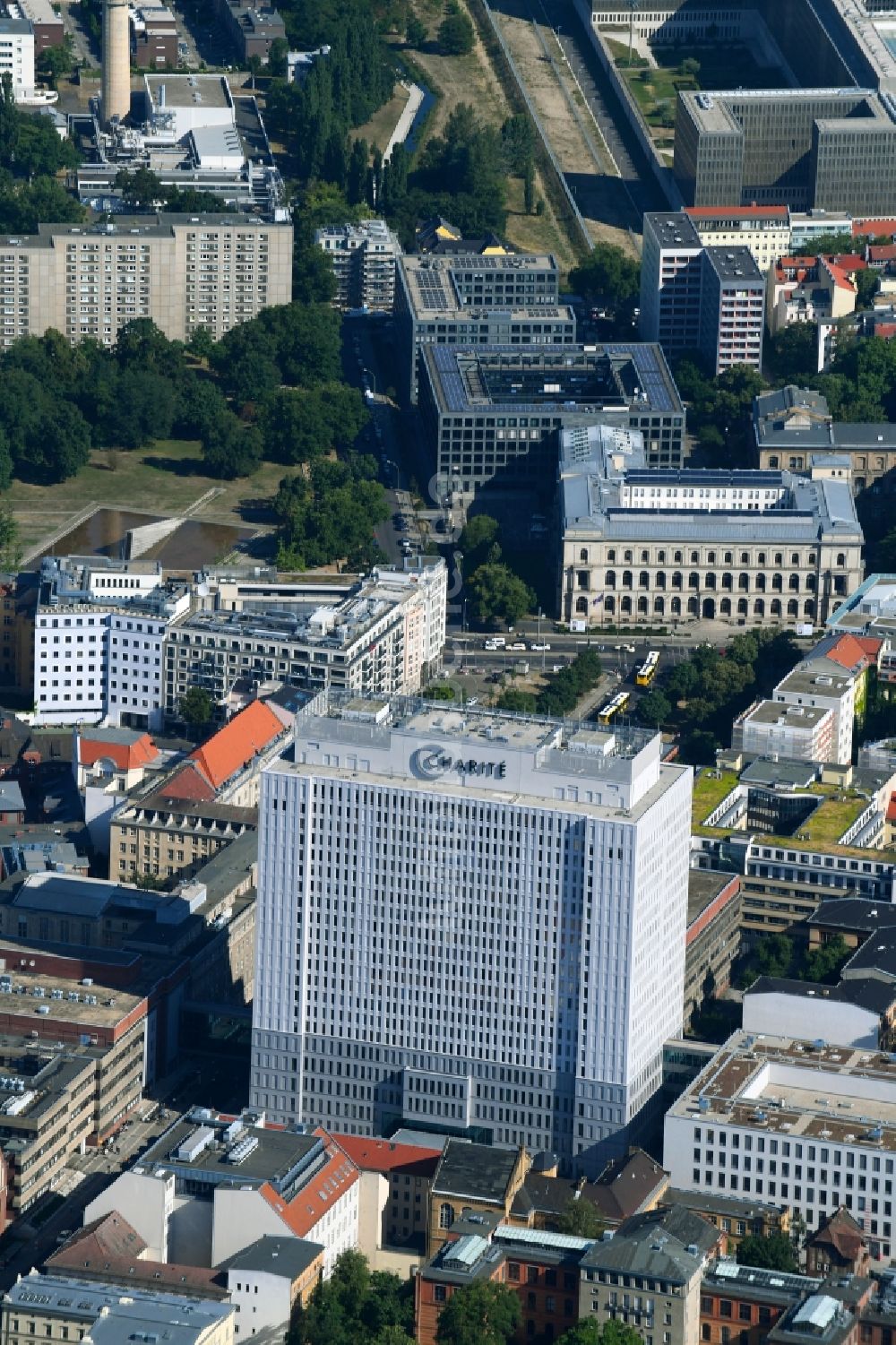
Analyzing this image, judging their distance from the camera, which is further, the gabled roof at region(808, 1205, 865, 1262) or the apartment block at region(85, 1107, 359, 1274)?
the gabled roof at region(808, 1205, 865, 1262)

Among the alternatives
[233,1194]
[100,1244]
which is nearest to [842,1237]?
[233,1194]

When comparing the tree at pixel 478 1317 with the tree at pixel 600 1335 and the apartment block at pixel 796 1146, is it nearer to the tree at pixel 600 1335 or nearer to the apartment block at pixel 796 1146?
the tree at pixel 600 1335

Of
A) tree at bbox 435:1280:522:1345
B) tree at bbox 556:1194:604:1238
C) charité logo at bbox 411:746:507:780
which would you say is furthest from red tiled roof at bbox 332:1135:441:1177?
charité logo at bbox 411:746:507:780

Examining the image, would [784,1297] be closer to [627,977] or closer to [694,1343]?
[694,1343]

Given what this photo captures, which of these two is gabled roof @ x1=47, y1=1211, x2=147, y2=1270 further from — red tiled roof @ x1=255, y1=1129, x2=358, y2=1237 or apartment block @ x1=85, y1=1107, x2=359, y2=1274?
red tiled roof @ x1=255, y1=1129, x2=358, y2=1237

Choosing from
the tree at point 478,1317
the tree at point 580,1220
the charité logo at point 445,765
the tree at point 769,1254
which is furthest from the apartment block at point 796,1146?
the charité logo at point 445,765

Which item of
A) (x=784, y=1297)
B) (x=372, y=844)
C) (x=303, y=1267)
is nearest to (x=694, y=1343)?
(x=784, y=1297)
